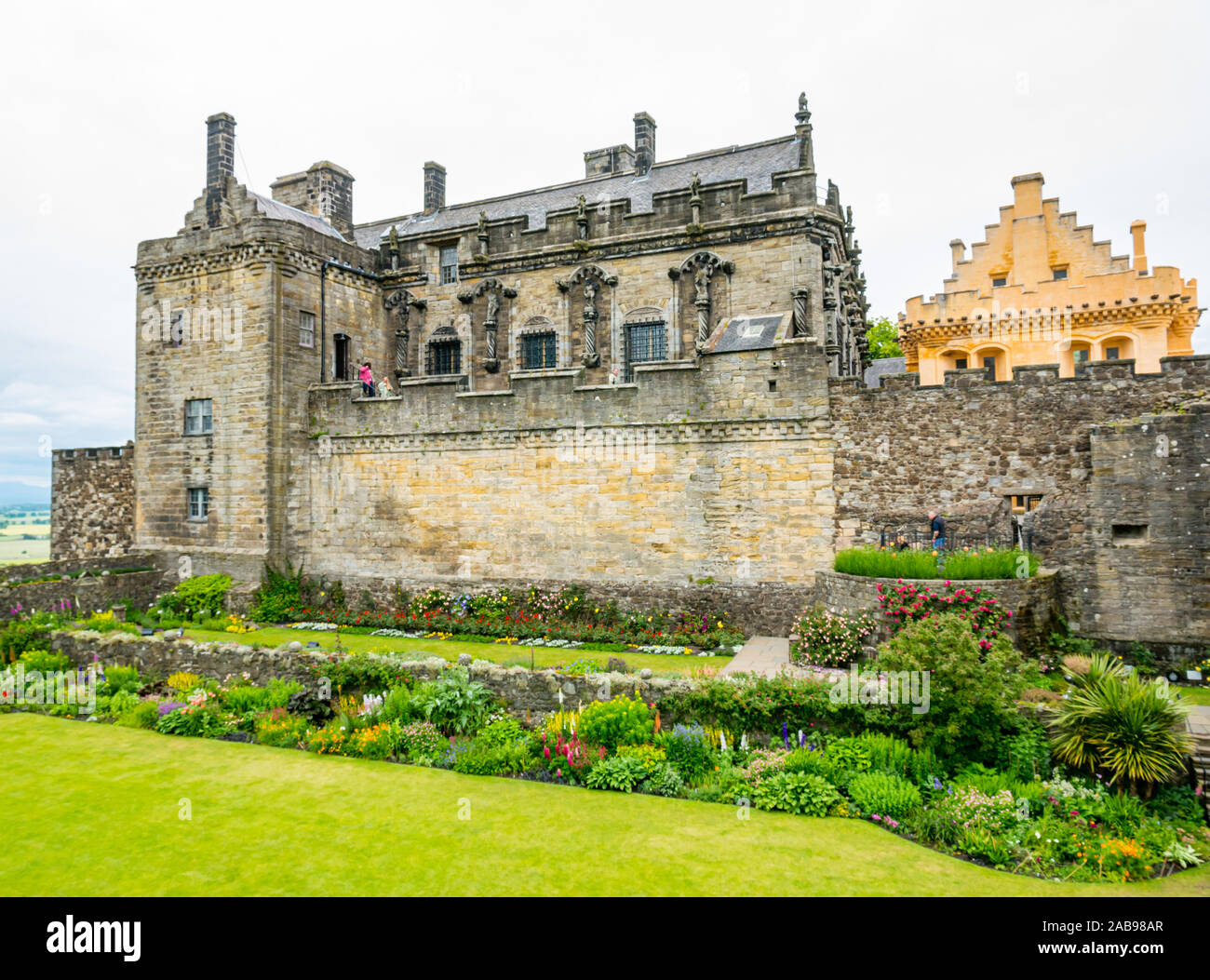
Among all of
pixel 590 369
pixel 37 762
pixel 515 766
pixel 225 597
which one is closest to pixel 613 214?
pixel 590 369

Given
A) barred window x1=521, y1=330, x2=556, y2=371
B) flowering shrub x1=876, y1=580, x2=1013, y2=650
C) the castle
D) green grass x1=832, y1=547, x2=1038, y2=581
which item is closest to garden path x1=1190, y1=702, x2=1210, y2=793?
flowering shrub x1=876, y1=580, x2=1013, y2=650

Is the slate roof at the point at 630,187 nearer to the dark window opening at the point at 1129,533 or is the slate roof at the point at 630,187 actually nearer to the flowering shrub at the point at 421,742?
the dark window opening at the point at 1129,533

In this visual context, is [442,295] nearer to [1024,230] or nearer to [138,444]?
[138,444]

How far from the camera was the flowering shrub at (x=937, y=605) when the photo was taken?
14.3m

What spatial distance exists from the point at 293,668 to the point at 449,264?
18054 millimetres

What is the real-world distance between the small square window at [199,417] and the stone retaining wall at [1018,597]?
20236mm

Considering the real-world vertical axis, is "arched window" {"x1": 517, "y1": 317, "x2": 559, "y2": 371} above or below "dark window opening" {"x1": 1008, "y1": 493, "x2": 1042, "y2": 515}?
above

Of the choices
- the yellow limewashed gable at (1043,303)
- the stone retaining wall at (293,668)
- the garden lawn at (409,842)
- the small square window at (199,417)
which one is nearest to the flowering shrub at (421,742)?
the garden lawn at (409,842)

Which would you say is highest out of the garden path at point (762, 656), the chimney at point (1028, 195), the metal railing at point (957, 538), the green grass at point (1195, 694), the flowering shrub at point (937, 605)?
the chimney at point (1028, 195)

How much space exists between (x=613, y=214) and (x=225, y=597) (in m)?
17.4

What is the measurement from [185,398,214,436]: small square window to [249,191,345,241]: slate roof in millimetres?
6385

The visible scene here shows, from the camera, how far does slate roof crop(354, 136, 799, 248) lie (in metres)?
25.6

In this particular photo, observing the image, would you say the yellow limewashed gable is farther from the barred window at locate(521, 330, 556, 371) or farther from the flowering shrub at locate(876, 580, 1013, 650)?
the flowering shrub at locate(876, 580, 1013, 650)

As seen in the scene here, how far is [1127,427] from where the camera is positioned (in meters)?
15.3
